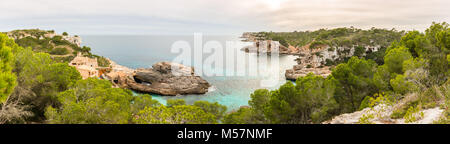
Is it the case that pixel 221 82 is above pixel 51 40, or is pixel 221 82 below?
below

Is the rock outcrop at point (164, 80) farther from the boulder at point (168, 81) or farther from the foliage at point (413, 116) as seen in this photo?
the foliage at point (413, 116)

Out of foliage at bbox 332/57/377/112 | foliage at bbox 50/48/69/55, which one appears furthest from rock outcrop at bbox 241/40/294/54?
foliage at bbox 332/57/377/112

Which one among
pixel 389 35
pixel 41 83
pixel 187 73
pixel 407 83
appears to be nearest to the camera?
pixel 407 83

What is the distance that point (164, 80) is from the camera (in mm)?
35281

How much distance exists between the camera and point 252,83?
40.1 m

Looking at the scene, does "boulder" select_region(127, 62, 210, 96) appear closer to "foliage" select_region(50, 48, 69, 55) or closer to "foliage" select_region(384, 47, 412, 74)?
"foliage" select_region(50, 48, 69, 55)

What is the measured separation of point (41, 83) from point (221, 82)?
3001 cm

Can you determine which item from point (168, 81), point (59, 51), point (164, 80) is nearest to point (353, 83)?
point (168, 81)

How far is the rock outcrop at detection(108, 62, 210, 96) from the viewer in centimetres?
3353

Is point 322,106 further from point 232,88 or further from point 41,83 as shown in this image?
point 232,88

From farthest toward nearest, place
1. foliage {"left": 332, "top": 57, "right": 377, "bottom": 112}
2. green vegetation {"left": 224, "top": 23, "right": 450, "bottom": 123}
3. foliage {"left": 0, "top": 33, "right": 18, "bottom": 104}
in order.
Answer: foliage {"left": 332, "top": 57, "right": 377, "bottom": 112} → green vegetation {"left": 224, "top": 23, "right": 450, "bottom": 123} → foliage {"left": 0, "top": 33, "right": 18, "bottom": 104}

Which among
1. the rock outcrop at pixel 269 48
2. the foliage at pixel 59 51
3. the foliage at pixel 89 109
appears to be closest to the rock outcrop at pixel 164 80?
→ the foliage at pixel 59 51

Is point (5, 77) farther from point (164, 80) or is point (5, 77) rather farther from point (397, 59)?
point (164, 80)

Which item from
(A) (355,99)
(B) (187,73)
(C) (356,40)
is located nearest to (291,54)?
(C) (356,40)
